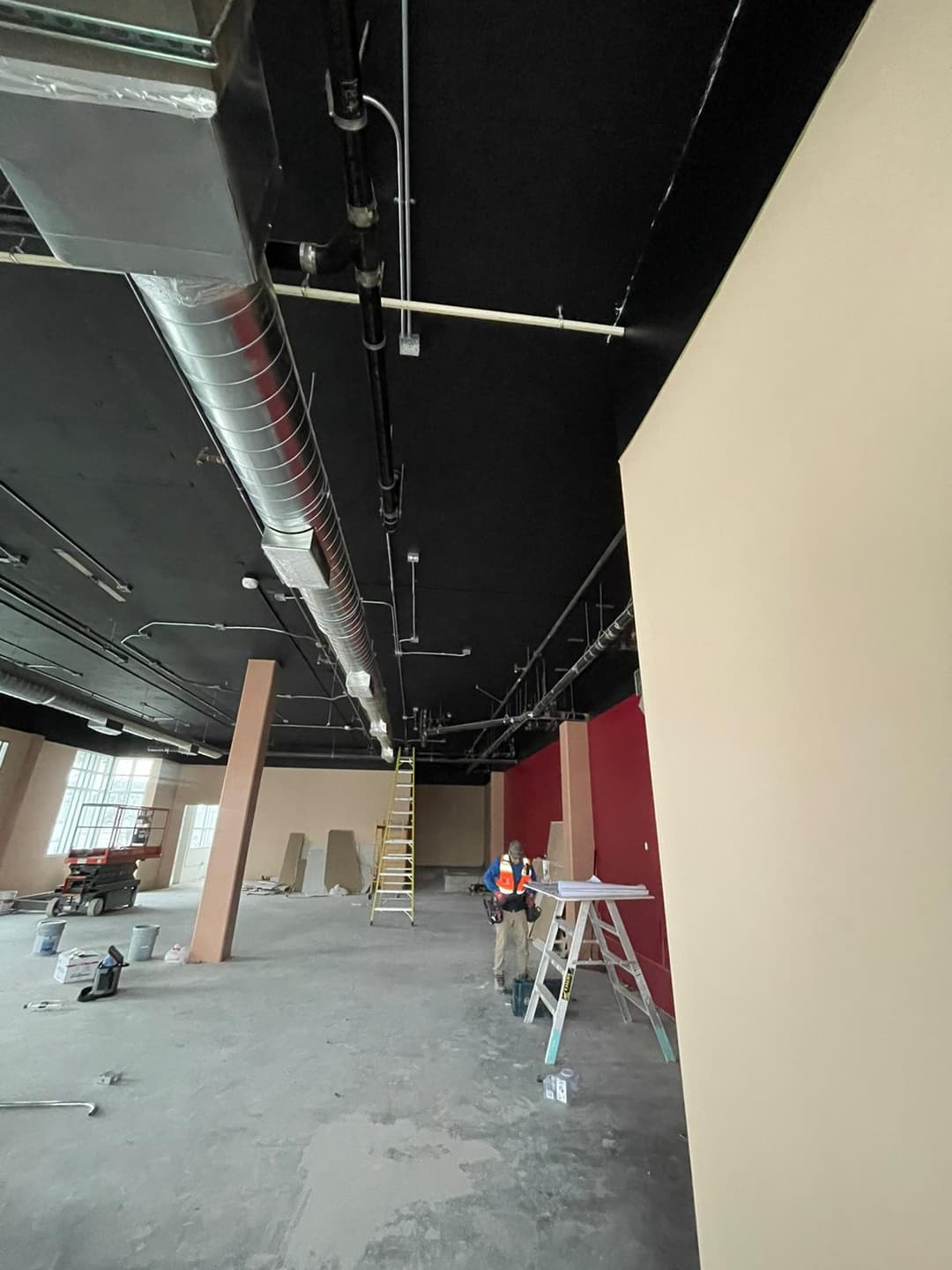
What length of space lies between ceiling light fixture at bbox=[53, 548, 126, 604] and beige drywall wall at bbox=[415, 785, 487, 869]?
10.3 m

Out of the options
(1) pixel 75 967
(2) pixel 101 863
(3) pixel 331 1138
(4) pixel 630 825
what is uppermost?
(4) pixel 630 825

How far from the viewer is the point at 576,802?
632cm

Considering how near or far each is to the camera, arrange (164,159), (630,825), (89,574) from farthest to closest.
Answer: (630,825) < (89,574) < (164,159)

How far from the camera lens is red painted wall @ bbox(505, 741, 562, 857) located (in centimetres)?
842

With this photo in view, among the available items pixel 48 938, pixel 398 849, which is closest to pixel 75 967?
pixel 48 938

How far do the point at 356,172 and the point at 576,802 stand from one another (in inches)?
245

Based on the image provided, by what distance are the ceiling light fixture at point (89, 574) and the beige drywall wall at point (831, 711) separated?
4867 mm

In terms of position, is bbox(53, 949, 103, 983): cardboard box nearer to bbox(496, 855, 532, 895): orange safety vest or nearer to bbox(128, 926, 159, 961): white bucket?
bbox(128, 926, 159, 961): white bucket

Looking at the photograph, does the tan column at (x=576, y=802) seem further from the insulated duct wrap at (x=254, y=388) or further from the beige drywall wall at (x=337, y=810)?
the beige drywall wall at (x=337, y=810)

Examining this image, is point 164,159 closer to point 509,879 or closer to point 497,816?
point 509,879

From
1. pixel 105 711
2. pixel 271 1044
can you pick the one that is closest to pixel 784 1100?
pixel 271 1044

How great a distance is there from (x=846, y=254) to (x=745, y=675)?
804 mm

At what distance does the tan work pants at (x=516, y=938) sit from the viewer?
14.6ft

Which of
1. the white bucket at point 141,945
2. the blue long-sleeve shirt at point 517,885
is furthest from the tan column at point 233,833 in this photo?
the blue long-sleeve shirt at point 517,885
